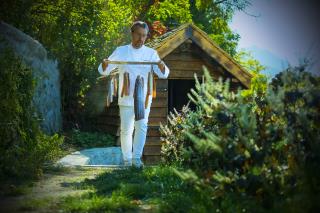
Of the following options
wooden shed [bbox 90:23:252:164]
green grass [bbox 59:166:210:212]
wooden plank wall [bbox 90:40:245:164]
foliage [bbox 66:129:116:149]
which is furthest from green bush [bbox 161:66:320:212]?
foliage [bbox 66:129:116:149]

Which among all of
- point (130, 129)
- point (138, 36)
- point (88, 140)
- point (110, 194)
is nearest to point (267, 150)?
point (110, 194)

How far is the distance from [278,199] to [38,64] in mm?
9678

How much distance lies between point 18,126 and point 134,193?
2215mm

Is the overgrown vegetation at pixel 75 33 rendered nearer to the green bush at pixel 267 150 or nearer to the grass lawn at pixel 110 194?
the grass lawn at pixel 110 194

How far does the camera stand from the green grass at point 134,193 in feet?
15.3

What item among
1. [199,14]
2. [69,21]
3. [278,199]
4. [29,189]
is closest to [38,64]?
[69,21]

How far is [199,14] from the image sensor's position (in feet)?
99.5

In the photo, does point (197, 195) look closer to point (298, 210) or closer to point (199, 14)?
point (298, 210)

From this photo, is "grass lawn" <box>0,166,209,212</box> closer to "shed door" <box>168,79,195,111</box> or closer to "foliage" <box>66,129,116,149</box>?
"foliage" <box>66,129,116,149</box>

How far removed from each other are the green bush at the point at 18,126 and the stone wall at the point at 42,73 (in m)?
3.21

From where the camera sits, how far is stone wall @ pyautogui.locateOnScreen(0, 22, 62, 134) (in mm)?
10938

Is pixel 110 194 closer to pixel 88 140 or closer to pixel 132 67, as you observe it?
pixel 132 67

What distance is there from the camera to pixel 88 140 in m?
14.5

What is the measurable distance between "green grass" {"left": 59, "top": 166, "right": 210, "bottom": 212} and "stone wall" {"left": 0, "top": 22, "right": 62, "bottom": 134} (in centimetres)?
446
